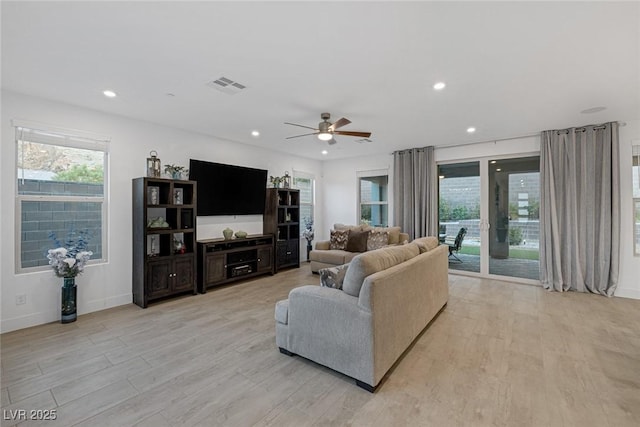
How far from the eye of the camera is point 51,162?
3545 millimetres

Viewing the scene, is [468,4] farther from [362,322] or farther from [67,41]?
[67,41]

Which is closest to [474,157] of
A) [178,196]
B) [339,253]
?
[339,253]

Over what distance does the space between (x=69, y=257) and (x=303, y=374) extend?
321cm

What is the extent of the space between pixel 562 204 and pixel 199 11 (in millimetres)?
5794

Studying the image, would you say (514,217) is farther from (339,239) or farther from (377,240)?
(339,239)

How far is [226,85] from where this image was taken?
3.06 m

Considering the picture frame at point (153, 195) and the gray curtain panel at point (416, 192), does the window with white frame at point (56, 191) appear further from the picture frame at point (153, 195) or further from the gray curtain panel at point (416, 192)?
the gray curtain panel at point (416, 192)

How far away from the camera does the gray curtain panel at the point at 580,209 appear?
4.35 metres

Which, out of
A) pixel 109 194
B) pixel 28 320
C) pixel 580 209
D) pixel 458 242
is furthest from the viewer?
pixel 458 242

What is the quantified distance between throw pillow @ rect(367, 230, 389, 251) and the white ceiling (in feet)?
7.99

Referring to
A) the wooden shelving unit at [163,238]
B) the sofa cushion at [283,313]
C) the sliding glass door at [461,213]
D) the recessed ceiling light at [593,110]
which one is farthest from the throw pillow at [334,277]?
the sliding glass door at [461,213]

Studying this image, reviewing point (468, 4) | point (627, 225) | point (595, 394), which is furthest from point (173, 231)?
point (627, 225)

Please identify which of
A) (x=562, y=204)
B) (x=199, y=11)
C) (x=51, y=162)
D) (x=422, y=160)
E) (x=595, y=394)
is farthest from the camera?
(x=422, y=160)

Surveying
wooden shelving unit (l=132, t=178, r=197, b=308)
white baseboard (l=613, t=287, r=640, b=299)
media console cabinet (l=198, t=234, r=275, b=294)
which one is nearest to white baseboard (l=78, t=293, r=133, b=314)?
wooden shelving unit (l=132, t=178, r=197, b=308)
